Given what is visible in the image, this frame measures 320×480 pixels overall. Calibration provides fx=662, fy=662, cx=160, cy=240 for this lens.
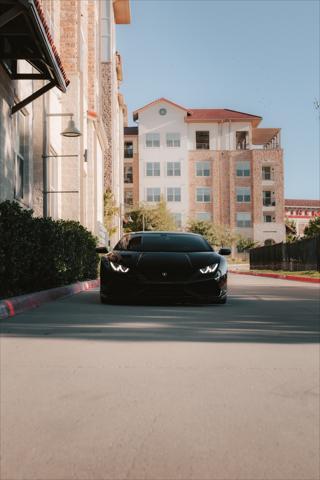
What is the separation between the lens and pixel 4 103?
13945 millimetres

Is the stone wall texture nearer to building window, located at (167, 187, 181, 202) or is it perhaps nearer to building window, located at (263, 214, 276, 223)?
building window, located at (167, 187, 181, 202)

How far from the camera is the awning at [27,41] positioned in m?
11.1

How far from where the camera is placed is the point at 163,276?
34.9 ft

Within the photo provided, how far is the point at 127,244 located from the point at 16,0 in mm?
4536

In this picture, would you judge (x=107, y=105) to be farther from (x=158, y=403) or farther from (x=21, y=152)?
(x=158, y=403)

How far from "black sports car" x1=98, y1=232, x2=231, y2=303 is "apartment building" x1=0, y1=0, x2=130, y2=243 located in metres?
3.95

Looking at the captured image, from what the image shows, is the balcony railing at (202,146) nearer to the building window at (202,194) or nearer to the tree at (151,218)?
the building window at (202,194)

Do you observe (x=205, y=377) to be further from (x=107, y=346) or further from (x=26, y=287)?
(x=26, y=287)

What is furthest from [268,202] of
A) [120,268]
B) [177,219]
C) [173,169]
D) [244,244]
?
[120,268]

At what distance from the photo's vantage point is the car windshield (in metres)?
11.8

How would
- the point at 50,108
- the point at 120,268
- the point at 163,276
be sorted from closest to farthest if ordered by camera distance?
the point at 163,276
the point at 120,268
the point at 50,108

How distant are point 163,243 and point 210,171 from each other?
2902 inches

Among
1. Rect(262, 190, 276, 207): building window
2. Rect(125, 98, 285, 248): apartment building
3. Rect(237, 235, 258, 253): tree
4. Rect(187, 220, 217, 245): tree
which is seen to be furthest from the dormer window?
Rect(237, 235, 258, 253): tree

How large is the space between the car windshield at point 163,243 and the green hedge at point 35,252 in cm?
141
